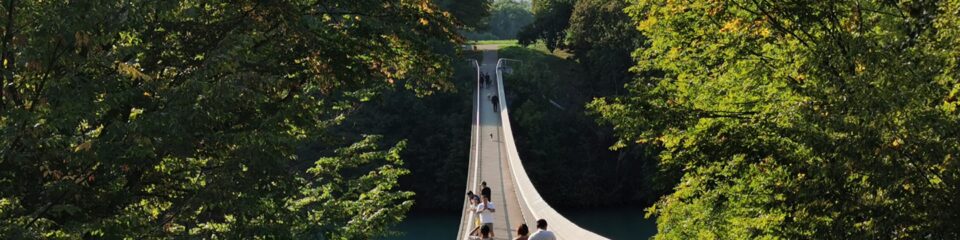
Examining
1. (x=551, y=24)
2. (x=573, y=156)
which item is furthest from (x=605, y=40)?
(x=551, y=24)

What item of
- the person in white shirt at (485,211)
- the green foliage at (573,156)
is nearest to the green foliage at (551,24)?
the green foliage at (573,156)

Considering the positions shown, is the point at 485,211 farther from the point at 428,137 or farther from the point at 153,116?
the point at 428,137

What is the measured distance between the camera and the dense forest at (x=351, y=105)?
512 cm

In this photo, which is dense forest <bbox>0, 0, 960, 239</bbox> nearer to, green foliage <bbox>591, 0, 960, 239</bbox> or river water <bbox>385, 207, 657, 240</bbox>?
green foliage <bbox>591, 0, 960, 239</bbox>

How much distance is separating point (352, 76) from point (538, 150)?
33.6 m

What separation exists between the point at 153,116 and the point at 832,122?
3.69m

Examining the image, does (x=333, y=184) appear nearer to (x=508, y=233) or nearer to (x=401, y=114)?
(x=508, y=233)

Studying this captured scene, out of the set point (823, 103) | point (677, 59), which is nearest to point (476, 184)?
point (677, 59)

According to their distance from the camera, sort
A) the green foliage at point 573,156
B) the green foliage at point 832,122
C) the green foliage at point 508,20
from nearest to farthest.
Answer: the green foliage at point 832,122 → the green foliage at point 573,156 → the green foliage at point 508,20

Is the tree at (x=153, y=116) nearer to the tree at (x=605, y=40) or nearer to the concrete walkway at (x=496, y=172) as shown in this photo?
the concrete walkway at (x=496, y=172)

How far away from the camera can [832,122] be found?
520cm

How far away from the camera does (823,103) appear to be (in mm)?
5570

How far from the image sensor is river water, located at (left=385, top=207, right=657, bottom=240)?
119ft

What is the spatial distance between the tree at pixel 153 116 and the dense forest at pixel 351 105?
2cm
